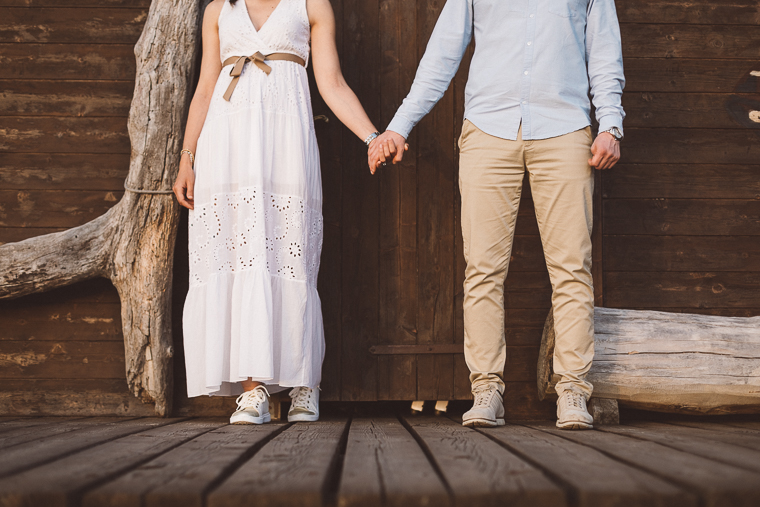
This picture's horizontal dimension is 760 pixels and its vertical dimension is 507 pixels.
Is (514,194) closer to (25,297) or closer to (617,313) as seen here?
(617,313)

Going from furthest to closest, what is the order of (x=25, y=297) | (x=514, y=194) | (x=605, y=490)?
1. (x=25, y=297)
2. (x=514, y=194)
3. (x=605, y=490)

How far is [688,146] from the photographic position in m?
2.84

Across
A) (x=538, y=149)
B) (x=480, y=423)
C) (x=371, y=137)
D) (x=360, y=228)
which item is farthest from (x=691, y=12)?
(x=480, y=423)

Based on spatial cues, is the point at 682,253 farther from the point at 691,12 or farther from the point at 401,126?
the point at 401,126

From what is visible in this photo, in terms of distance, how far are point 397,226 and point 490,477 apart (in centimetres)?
174

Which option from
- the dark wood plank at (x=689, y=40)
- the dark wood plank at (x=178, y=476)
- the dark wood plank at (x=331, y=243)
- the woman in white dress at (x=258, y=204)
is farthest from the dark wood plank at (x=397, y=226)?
the dark wood plank at (x=178, y=476)

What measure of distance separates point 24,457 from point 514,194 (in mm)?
1670

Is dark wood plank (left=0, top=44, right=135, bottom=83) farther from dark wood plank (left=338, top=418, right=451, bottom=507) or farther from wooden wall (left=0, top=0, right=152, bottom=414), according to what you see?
dark wood plank (left=338, top=418, right=451, bottom=507)

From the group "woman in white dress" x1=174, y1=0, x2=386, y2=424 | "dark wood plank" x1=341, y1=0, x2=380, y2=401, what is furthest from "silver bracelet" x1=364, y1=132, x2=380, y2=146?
"dark wood plank" x1=341, y1=0, x2=380, y2=401

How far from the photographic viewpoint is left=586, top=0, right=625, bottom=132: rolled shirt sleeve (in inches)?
84.3

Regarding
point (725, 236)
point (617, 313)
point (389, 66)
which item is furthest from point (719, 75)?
point (389, 66)

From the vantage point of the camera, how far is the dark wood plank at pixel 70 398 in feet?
8.70

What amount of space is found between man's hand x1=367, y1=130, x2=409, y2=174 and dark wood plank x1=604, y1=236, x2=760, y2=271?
1174 millimetres

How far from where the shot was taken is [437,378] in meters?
2.70
